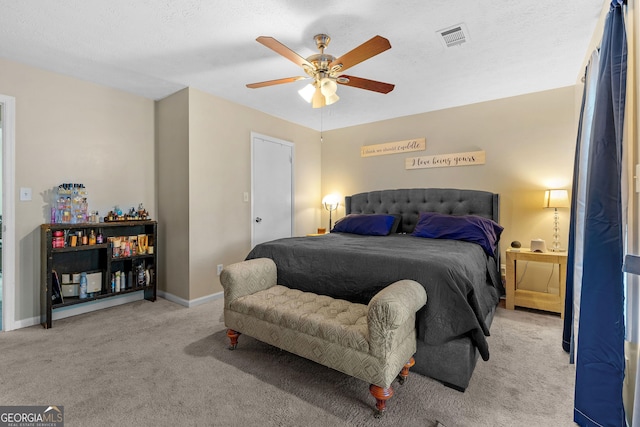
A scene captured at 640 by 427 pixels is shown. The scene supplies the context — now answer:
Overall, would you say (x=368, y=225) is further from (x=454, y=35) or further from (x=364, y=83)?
(x=454, y=35)

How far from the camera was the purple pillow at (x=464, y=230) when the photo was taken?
3.00m

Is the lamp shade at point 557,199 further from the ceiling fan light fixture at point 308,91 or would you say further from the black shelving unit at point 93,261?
the black shelving unit at point 93,261

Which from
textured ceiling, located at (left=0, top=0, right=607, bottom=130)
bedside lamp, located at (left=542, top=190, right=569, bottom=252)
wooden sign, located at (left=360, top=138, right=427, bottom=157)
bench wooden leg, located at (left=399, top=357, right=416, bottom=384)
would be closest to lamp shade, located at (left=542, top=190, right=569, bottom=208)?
bedside lamp, located at (left=542, top=190, right=569, bottom=252)

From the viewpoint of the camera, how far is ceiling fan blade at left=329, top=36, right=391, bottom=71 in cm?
181

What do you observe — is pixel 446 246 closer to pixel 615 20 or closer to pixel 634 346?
pixel 634 346

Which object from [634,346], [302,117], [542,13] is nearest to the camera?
[634,346]

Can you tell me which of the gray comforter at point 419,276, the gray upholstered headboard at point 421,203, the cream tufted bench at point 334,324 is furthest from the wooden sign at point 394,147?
the cream tufted bench at point 334,324

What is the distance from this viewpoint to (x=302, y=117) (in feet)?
14.4

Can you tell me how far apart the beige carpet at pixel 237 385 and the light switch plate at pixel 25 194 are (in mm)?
1186

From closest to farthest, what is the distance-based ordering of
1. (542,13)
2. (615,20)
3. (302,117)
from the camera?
1. (615,20)
2. (542,13)
3. (302,117)

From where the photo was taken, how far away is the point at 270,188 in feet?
14.0

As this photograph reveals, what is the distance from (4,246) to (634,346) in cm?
442

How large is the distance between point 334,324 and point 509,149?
318 centimetres

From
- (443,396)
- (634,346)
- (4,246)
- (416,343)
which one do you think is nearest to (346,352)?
(416,343)
